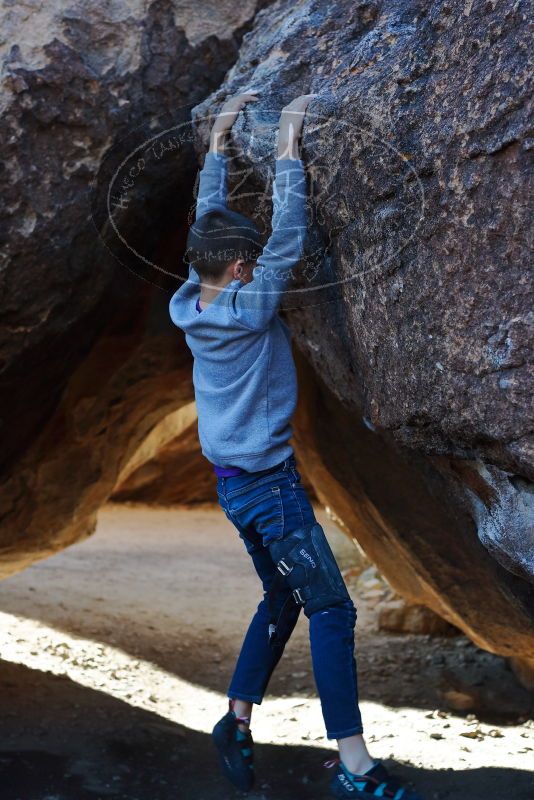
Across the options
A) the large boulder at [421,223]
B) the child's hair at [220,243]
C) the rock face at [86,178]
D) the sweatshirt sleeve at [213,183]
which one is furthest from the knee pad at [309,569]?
Answer: the rock face at [86,178]

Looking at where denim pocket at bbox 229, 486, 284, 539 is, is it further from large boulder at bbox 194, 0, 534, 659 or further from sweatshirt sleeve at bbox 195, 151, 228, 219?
sweatshirt sleeve at bbox 195, 151, 228, 219

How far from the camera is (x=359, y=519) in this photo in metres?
4.29

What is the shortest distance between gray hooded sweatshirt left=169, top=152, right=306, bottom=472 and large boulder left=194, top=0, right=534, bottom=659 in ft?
0.46

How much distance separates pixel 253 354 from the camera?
2.24 metres

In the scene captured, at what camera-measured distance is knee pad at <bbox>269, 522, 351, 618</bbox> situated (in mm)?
2148

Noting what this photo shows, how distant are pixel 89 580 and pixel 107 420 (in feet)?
8.96

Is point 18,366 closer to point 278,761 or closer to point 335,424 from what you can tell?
point 335,424

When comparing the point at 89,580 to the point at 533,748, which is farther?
the point at 89,580

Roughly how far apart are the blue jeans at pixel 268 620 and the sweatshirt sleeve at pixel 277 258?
0.36m

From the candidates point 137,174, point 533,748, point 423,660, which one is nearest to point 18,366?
point 137,174

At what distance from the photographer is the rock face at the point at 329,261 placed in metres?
1.86

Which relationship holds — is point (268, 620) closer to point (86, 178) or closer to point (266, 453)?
point (266, 453)

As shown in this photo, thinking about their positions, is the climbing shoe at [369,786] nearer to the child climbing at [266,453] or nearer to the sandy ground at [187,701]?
the child climbing at [266,453]

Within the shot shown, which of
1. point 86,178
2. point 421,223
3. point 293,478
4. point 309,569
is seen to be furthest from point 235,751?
point 86,178
